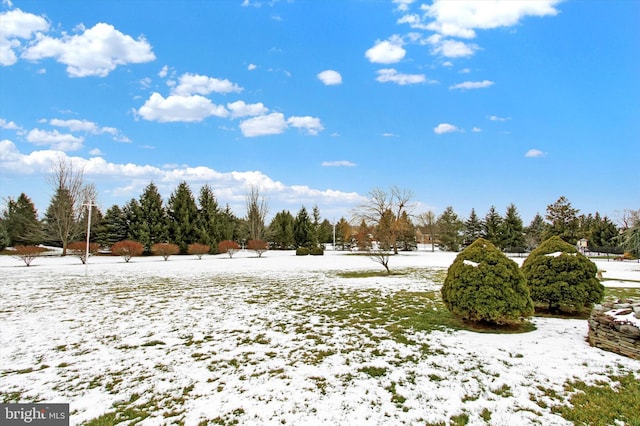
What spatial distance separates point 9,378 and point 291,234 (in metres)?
40.6

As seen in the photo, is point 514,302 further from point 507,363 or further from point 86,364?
point 86,364

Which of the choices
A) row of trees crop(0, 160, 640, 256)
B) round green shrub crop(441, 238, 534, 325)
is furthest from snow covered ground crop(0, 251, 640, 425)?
row of trees crop(0, 160, 640, 256)

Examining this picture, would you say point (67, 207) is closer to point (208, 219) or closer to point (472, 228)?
point (208, 219)

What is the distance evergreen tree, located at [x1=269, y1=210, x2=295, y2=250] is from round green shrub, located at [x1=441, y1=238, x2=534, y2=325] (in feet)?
126

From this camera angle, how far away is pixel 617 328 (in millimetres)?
4789

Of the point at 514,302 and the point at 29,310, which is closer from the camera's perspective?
the point at 514,302

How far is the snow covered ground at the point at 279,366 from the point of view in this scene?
10.9 ft

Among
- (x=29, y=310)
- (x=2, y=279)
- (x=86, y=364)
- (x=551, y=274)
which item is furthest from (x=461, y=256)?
(x=2, y=279)

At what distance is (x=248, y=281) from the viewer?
42.9 feet

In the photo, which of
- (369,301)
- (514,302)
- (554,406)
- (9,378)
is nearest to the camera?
(554,406)

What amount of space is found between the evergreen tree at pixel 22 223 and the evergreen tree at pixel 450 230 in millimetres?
51480

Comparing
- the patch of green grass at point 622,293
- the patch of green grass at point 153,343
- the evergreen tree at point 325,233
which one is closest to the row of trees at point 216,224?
the evergreen tree at point 325,233
